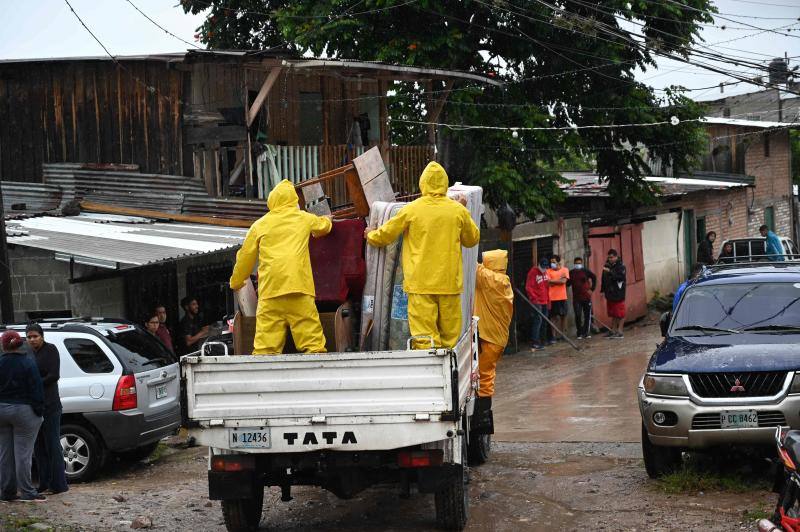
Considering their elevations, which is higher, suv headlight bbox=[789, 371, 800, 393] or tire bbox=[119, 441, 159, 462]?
suv headlight bbox=[789, 371, 800, 393]

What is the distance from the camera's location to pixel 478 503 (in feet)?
32.1

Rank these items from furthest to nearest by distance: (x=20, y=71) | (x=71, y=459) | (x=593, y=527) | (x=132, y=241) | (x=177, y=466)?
(x=20, y=71)
(x=132, y=241)
(x=177, y=466)
(x=71, y=459)
(x=593, y=527)

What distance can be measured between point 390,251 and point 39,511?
12.3 ft

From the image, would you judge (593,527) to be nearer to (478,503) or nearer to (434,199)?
(478,503)

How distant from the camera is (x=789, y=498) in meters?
6.67

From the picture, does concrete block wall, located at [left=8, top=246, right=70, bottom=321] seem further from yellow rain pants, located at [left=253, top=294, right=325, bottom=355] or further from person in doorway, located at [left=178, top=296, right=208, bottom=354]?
yellow rain pants, located at [left=253, top=294, right=325, bottom=355]

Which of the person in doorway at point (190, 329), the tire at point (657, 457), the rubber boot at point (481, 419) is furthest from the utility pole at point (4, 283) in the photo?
the tire at point (657, 457)

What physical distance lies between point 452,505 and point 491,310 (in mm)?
3572

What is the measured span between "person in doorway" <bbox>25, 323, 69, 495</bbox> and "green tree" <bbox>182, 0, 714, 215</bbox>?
12037mm

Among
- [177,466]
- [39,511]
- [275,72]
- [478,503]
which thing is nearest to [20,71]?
[275,72]

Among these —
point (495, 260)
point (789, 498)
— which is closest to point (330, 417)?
point (789, 498)

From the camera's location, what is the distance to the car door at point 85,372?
37.9 feet

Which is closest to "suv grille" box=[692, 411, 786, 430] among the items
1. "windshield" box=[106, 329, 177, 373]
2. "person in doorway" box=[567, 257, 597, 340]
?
"windshield" box=[106, 329, 177, 373]

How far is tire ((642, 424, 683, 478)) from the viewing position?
987cm
